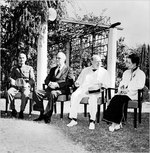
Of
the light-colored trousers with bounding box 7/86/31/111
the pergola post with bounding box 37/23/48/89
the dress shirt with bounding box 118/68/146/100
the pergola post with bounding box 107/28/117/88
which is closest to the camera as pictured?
the dress shirt with bounding box 118/68/146/100

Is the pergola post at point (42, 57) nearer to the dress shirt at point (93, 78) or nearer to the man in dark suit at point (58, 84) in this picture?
the man in dark suit at point (58, 84)

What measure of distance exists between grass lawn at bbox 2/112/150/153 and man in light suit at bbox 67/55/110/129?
1.08 ft

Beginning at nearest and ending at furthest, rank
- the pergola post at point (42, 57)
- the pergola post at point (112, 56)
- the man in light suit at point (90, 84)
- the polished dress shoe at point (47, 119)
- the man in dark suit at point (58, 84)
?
the man in light suit at point (90, 84) → the polished dress shoe at point (47, 119) → the man in dark suit at point (58, 84) → the pergola post at point (42, 57) → the pergola post at point (112, 56)

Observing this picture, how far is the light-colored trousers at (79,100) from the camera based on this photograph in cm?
561

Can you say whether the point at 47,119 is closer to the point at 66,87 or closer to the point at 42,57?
the point at 66,87

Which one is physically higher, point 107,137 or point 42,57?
point 42,57

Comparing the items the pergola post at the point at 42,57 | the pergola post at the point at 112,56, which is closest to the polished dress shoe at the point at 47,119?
the pergola post at the point at 42,57

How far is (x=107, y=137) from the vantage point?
479 centimetres

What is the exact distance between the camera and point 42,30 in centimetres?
971

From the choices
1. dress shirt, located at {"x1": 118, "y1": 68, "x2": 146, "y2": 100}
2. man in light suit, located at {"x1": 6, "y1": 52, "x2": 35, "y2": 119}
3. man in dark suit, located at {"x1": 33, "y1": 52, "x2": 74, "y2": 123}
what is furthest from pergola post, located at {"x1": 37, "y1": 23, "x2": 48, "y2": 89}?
dress shirt, located at {"x1": 118, "y1": 68, "x2": 146, "y2": 100}

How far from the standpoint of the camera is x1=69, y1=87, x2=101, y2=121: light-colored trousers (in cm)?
561

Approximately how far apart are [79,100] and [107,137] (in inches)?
51.3

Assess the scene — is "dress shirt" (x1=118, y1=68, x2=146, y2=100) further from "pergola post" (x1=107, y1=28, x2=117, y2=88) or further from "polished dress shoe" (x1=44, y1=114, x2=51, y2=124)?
"pergola post" (x1=107, y1=28, x2=117, y2=88)

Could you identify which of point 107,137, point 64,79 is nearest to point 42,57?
point 64,79
